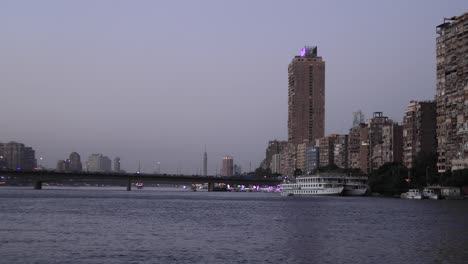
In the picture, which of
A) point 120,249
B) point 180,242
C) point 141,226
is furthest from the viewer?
point 141,226

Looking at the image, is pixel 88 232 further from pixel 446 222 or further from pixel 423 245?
pixel 446 222

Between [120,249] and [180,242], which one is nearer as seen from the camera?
[120,249]

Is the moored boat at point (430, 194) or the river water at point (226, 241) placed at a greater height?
the moored boat at point (430, 194)

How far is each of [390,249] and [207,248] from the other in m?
13.7

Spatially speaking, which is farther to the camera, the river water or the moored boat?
the moored boat

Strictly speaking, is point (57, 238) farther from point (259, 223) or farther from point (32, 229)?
point (259, 223)

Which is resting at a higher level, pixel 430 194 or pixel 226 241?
pixel 430 194

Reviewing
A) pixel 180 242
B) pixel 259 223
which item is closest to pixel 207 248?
pixel 180 242

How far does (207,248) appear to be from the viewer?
59062 millimetres

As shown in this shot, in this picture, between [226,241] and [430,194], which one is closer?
[226,241]

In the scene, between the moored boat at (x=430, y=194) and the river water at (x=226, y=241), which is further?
the moored boat at (x=430, y=194)

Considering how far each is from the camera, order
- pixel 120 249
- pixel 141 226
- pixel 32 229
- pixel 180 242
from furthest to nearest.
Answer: pixel 141 226 → pixel 32 229 → pixel 180 242 → pixel 120 249

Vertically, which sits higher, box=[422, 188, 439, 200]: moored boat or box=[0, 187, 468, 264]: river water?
box=[422, 188, 439, 200]: moored boat

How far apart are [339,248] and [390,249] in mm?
3804
